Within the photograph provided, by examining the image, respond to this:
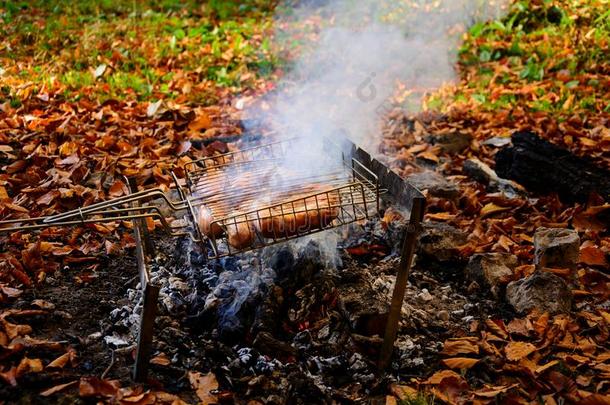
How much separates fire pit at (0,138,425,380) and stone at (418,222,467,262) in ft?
2.91

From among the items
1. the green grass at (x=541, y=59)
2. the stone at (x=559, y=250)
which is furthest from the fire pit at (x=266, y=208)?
the green grass at (x=541, y=59)

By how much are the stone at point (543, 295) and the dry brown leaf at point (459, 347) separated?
1.89 ft

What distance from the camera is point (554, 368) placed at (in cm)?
339

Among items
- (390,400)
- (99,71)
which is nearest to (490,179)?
(390,400)

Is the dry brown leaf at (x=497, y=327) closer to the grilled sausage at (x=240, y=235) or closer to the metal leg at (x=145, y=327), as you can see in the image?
the grilled sausage at (x=240, y=235)

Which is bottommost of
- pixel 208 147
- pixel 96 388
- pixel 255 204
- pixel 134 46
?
pixel 96 388

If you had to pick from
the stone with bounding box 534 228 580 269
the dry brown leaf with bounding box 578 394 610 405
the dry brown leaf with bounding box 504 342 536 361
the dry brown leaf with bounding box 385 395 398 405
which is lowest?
the dry brown leaf with bounding box 578 394 610 405

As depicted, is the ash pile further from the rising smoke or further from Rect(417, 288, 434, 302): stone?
the rising smoke

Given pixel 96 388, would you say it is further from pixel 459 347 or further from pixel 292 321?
pixel 459 347

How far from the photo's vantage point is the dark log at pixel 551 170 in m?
5.23

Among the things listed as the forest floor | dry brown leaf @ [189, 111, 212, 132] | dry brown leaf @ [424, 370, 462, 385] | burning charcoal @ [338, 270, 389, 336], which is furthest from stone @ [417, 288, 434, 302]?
dry brown leaf @ [189, 111, 212, 132]

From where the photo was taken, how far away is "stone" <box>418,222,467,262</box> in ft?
14.7

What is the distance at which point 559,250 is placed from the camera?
4219 mm

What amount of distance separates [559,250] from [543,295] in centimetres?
49
